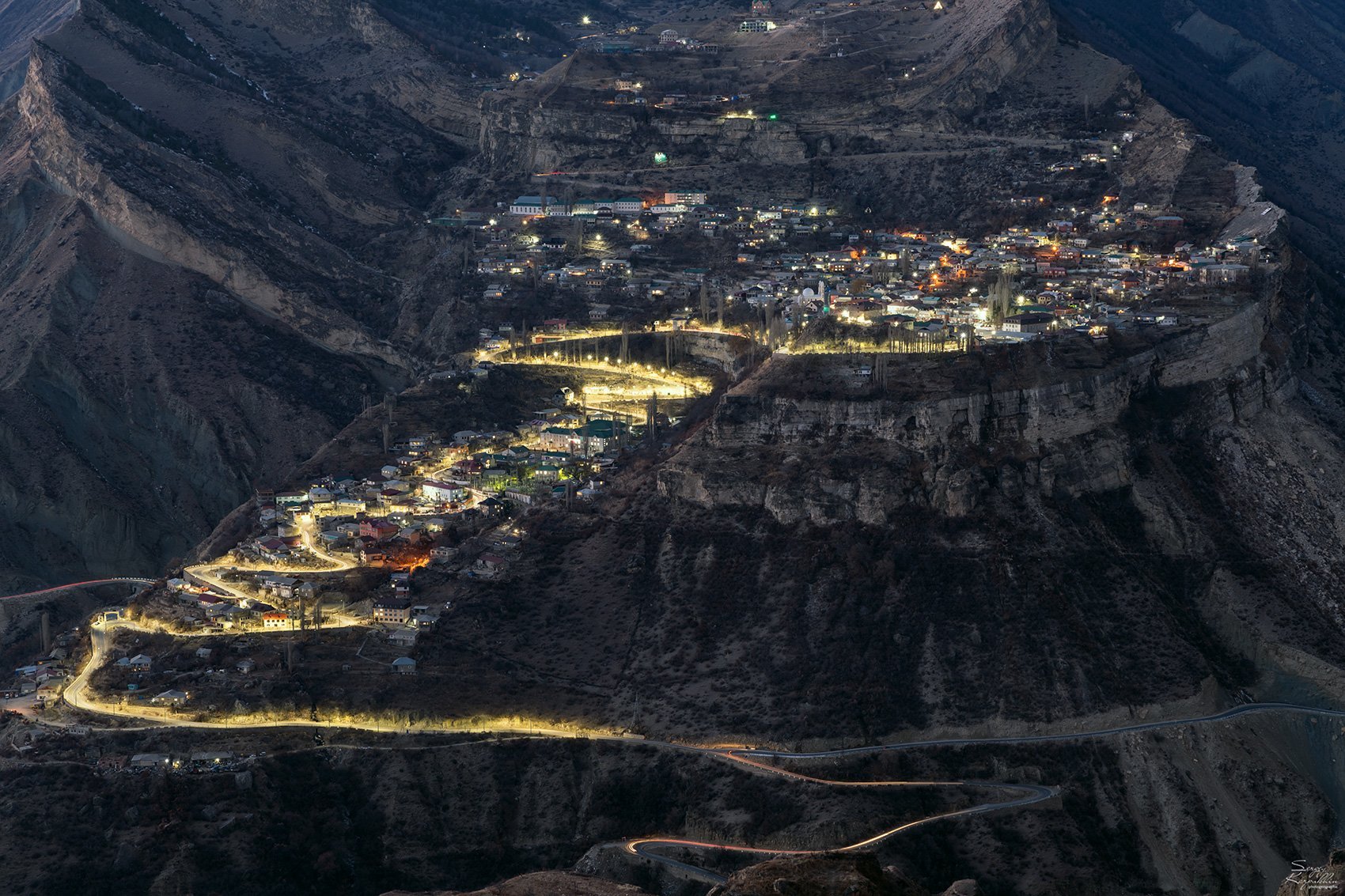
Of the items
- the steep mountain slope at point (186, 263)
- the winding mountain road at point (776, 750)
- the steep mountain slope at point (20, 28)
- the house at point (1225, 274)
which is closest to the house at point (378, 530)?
the winding mountain road at point (776, 750)

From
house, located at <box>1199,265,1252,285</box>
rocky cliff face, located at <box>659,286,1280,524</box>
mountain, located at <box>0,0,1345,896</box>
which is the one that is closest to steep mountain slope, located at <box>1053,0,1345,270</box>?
mountain, located at <box>0,0,1345,896</box>

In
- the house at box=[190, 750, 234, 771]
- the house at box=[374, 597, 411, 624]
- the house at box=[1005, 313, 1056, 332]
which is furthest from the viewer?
the house at box=[1005, 313, 1056, 332]

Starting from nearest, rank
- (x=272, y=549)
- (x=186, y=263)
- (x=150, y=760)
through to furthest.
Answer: (x=150, y=760) < (x=272, y=549) < (x=186, y=263)

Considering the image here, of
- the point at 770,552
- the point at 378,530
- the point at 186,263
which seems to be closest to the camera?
the point at 770,552

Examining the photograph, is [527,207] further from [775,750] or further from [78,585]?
[775,750]

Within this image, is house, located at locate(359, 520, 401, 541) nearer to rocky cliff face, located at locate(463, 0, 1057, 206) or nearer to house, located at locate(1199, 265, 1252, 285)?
house, located at locate(1199, 265, 1252, 285)

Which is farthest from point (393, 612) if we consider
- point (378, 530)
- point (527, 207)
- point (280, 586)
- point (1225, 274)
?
point (527, 207)

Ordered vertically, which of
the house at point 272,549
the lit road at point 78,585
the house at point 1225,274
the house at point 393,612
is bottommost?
the house at point 393,612

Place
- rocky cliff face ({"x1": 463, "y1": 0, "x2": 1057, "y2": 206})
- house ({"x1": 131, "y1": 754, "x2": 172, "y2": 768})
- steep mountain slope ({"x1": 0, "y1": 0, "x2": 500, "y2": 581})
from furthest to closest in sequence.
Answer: rocky cliff face ({"x1": 463, "y1": 0, "x2": 1057, "y2": 206}) → steep mountain slope ({"x1": 0, "y1": 0, "x2": 500, "y2": 581}) → house ({"x1": 131, "y1": 754, "x2": 172, "y2": 768})

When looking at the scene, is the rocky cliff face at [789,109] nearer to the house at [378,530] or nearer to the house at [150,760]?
the house at [378,530]

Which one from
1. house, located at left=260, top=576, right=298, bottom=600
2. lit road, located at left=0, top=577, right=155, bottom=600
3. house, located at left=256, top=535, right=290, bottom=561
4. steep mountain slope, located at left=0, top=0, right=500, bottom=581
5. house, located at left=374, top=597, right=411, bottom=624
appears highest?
steep mountain slope, located at left=0, top=0, right=500, bottom=581
